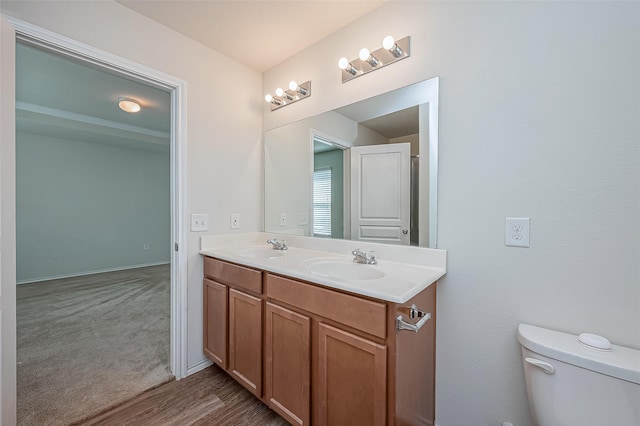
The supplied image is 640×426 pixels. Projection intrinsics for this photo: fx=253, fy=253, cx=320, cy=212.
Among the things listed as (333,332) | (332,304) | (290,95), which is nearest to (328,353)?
(333,332)

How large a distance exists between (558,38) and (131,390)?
2850 millimetres

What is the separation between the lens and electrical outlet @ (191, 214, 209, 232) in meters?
1.81

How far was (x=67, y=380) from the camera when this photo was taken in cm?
166

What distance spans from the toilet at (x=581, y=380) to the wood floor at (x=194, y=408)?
1.22 metres

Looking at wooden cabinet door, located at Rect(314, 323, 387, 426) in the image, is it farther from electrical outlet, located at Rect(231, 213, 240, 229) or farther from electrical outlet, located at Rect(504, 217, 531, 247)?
electrical outlet, located at Rect(231, 213, 240, 229)

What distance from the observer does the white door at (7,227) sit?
1.12 metres

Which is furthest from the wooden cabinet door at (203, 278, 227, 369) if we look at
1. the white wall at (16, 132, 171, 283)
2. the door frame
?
the white wall at (16, 132, 171, 283)

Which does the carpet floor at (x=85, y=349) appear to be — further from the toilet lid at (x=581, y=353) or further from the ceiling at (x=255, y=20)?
the ceiling at (x=255, y=20)

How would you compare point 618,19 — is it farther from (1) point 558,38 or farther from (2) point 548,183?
(2) point 548,183

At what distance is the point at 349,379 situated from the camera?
103 cm

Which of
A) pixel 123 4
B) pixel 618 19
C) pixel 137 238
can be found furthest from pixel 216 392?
pixel 137 238

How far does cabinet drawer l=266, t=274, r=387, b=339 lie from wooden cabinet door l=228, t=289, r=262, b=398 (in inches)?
8.2

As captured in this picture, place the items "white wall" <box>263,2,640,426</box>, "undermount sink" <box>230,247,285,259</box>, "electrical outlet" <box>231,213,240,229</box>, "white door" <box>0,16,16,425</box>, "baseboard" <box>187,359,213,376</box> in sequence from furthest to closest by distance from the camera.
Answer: "electrical outlet" <box>231,213,240,229</box> < "undermount sink" <box>230,247,285,259</box> < "baseboard" <box>187,359,213,376</box> < "white door" <box>0,16,16,425</box> < "white wall" <box>263,2,640,426</box>

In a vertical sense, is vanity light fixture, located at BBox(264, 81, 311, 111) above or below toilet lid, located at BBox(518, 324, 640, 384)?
above
